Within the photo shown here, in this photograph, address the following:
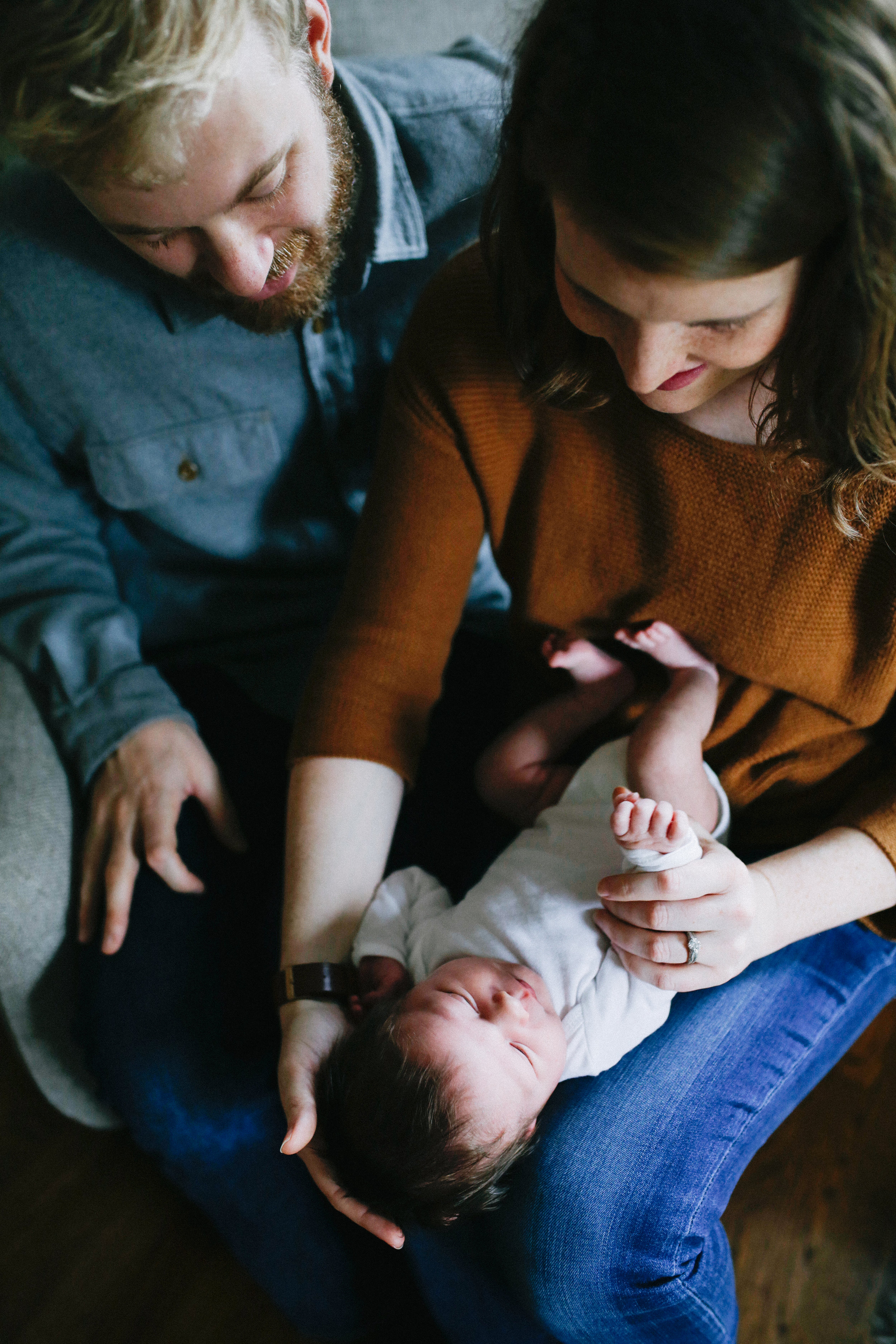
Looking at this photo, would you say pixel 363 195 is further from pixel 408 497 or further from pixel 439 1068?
pixel 439 1068

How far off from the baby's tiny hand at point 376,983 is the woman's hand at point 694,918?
24cm

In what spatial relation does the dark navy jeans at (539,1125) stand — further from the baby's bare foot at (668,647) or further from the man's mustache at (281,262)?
the man's mustache at (281,262)

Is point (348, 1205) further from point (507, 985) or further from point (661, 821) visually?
point (661, 821)

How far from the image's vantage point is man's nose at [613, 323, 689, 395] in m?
0.65

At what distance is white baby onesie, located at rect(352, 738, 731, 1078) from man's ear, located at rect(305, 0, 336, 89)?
761 millimetres

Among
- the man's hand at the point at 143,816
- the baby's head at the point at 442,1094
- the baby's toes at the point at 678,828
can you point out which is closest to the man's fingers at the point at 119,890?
the man's hand at the point at 143,816

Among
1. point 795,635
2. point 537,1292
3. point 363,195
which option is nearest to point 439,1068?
point 537,1292

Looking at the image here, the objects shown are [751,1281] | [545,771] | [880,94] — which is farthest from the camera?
[751,1281]

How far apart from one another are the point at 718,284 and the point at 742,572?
1.21 ft

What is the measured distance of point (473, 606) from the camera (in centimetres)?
141

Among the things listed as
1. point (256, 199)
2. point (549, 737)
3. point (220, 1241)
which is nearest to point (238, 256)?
point (256, 199)

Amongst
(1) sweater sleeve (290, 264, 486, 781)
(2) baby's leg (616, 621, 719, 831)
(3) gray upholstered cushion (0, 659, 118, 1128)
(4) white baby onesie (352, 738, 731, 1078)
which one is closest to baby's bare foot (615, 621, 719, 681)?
(2) baby's leg (616, 621, 719, 831)

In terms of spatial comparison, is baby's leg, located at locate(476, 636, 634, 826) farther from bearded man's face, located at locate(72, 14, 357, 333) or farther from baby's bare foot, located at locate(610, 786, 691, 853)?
bearded man's face, located at locate(72, 14, 357, 333)

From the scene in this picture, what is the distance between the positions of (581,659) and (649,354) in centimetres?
45
